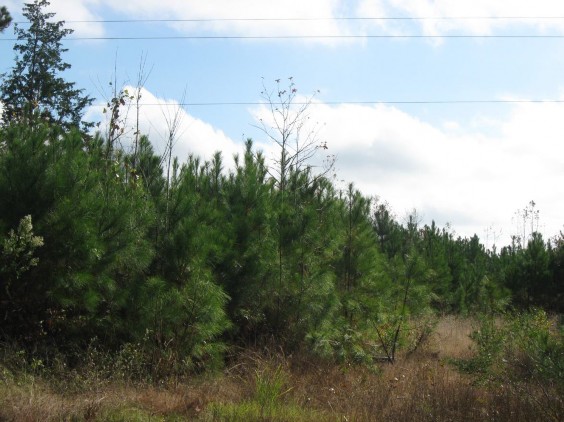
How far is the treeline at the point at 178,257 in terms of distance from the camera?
8758mm

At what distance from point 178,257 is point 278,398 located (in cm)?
280

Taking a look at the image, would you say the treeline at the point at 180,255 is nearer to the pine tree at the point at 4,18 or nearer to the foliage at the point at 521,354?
the foliage at the point at 521,354

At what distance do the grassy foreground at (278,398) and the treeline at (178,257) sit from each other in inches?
34.4

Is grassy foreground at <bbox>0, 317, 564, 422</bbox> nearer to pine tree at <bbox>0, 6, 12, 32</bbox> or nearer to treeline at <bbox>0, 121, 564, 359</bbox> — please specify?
treeline at <bbox>0, 121, 564, 359</bbox>

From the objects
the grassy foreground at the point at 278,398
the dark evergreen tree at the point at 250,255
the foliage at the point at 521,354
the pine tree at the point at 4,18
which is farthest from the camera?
the pine tree at the point at 4,18

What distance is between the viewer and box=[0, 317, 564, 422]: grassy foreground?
23.6ft

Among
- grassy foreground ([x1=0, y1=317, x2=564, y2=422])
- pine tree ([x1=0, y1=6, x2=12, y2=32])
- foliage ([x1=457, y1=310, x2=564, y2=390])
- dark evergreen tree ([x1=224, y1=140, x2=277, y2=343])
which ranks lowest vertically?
grassy foreground ([x1=0, y1=317, x2=564, y2=422])

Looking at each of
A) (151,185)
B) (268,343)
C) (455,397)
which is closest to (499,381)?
(455,397)

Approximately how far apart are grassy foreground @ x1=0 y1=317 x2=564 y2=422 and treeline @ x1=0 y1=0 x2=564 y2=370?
0.87 meters

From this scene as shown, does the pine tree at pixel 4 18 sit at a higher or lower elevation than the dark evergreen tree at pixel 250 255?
higher

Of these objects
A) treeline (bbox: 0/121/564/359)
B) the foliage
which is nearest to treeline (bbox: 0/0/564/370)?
treeline (bbox: 0/121/564/359)

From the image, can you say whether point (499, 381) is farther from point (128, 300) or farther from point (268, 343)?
point (128, 300)

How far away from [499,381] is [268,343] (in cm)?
390

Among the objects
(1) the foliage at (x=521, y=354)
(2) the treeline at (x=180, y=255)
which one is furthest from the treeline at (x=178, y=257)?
(1) the foliage at (x=521, y=354)
